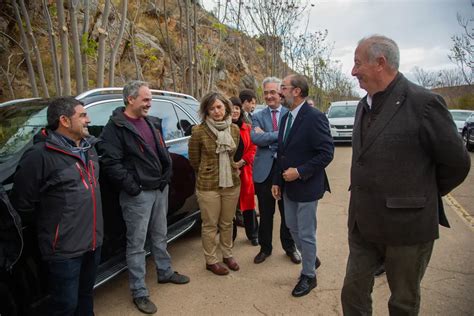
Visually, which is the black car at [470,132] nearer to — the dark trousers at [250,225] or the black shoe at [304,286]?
the dark trousers at [250,225]

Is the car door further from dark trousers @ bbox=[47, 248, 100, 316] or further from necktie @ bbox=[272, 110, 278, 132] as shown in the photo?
dark trousers @ bbox=[47, 248, 100, 316]

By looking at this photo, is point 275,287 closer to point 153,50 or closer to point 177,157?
point 177,157

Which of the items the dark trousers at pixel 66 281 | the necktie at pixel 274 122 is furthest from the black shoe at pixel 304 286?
the dark trousers at pixel 66 281

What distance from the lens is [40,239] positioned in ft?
7.33

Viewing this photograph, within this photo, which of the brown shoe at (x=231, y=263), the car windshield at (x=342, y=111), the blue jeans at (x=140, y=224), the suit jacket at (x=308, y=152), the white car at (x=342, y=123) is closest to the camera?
the blue jeans at (x=140, y=224)

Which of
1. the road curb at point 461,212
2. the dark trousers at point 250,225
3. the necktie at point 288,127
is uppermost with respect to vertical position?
the necktie at point 288,127

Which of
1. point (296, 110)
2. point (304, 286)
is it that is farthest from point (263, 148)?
point (304, 286)

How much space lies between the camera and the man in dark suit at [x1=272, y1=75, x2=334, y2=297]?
10.3ft

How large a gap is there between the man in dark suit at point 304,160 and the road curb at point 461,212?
3111mm

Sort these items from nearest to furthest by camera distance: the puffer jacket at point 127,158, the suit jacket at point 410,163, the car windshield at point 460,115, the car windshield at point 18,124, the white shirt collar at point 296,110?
the suit jacket at point 410,163 < the car windshield at point 18,124 < the puffer jacket at point 127,158 < the white shirt collar at point 296,110 < the car windshield at point 460,115

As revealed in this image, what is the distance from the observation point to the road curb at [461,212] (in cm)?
529

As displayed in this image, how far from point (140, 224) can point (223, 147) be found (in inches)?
42.9

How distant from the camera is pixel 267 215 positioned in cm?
404

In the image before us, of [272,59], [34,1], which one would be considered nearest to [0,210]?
[34,1]
